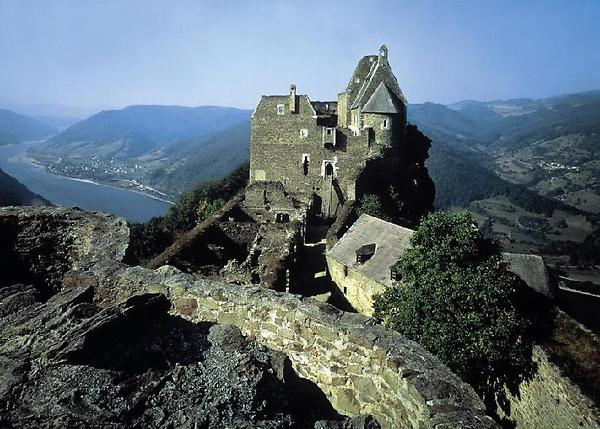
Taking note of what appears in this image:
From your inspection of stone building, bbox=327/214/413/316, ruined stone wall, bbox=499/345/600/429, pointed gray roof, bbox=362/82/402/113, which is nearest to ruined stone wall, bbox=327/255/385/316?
stone building, bbox=327/214/413/316

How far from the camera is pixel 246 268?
55.2ft

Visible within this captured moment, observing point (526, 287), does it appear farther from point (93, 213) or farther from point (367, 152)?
point (367, 152)

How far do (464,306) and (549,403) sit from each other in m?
3.23

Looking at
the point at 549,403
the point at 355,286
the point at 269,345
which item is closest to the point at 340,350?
the point at 269,345

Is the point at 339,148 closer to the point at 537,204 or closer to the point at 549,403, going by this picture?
the point at 549,403

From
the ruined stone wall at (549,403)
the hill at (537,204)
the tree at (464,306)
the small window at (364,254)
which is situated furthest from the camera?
the hill at (537,204)

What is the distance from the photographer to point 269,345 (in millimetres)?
6316

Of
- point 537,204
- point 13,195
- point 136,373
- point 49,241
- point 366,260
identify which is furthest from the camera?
point 537,204

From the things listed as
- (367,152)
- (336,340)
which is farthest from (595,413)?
(367,152)

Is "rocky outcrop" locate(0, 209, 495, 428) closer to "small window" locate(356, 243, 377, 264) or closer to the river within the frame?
"small window" locate(356, 243, 377, 264)

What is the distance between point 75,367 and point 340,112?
125 ft

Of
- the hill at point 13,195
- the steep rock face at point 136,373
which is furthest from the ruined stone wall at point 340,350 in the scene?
the hill at point 13,195

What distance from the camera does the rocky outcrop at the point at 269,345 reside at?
456cm

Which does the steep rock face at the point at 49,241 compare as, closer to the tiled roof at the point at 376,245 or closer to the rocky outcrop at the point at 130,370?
the rocky outcrop at the point at 130,370
